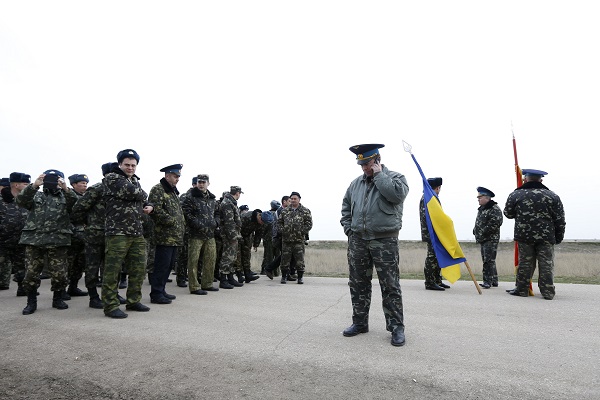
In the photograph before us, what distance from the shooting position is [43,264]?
20.0 ft

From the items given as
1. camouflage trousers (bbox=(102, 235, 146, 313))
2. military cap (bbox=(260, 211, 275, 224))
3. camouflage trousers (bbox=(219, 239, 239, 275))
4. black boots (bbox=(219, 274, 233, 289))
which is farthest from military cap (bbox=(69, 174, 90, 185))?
military cap (bbox=(260, 211, 275, 224))

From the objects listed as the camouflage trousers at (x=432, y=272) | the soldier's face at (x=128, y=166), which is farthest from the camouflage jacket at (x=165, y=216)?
the camouflage trousers at (x=432, y=272)

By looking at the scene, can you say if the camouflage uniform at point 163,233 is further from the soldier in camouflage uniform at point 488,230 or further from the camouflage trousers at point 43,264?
the soldier in camouflage uniform at point 488,230

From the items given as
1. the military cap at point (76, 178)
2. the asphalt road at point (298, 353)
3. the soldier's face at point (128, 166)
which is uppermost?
the military cap at point (76, 178)

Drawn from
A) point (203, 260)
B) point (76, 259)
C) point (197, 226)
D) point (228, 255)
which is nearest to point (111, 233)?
point (197, 226)

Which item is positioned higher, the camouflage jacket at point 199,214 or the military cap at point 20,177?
the military cap at point 20,177

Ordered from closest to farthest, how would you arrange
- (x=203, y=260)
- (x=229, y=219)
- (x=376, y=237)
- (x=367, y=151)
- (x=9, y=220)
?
(x=376, y=237) → (x=367, y=151) → (x=203, y=260) → (x=9, y=220) → (x=229, y=219)

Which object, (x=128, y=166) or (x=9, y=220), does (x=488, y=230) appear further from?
(x=9, y=220)

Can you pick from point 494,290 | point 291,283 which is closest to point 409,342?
point 494,290

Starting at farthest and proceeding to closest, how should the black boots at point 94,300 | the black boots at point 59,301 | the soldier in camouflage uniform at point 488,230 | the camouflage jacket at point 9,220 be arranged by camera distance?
the soldier in camouflage uniform at point 488,230
the camouflage jacket at point 9,220
the black boots at point 94,300
the black boots at point 59,301

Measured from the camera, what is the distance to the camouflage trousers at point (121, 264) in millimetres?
5590

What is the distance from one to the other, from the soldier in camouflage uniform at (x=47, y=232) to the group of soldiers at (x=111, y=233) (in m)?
0.01

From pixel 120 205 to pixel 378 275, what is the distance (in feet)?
12.2

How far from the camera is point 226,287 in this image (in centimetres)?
862
